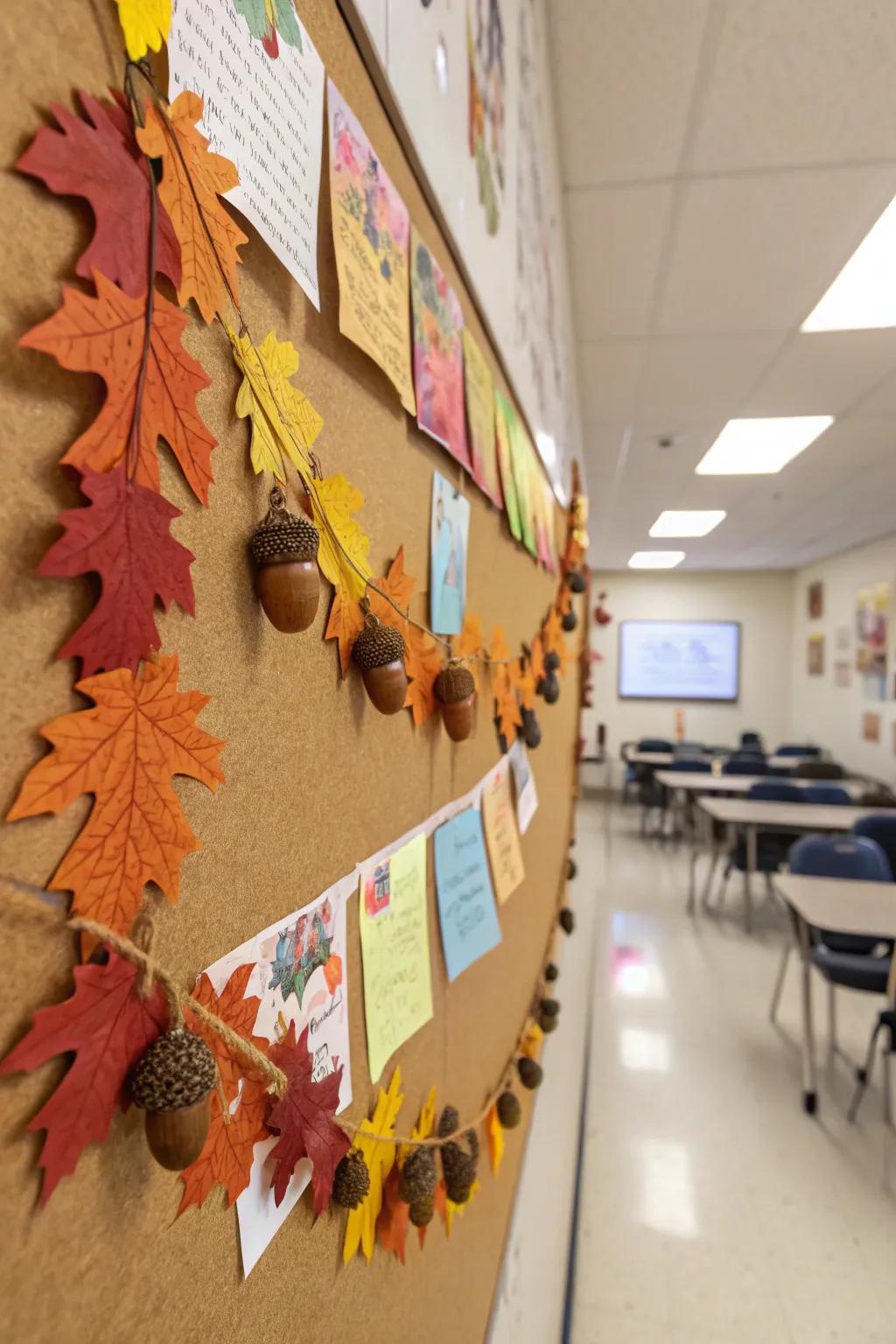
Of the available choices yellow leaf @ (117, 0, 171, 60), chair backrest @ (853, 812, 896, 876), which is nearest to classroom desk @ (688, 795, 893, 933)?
chair backrest @ (853, 812, 896, 876)

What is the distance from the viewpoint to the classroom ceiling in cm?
114

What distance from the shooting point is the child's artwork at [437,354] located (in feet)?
1.40

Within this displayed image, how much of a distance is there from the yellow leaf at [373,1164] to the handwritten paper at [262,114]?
1.36ft

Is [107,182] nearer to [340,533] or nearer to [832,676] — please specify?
[340,533]

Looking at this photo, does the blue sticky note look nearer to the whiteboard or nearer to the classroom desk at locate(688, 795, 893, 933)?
the whiteboard

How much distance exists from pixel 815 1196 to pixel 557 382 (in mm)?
2184

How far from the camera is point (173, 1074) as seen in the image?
19 centimetres

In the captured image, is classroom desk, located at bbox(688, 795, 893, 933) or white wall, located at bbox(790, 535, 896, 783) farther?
white wall, located at bbox(790, 535, 896, 783)

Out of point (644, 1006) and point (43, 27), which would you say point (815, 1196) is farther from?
point (43, 27)

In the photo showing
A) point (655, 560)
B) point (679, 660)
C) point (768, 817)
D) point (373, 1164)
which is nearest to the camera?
point (373, 1164)

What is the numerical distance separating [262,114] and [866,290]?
2270 millimetres

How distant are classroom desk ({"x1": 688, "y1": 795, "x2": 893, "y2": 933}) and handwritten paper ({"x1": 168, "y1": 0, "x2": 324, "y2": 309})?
3.64m

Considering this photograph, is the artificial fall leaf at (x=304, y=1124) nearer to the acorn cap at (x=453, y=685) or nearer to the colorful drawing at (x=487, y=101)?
the acorn cap at (x=453, y=685)

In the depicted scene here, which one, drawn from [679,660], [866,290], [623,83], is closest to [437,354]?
[623,83]
